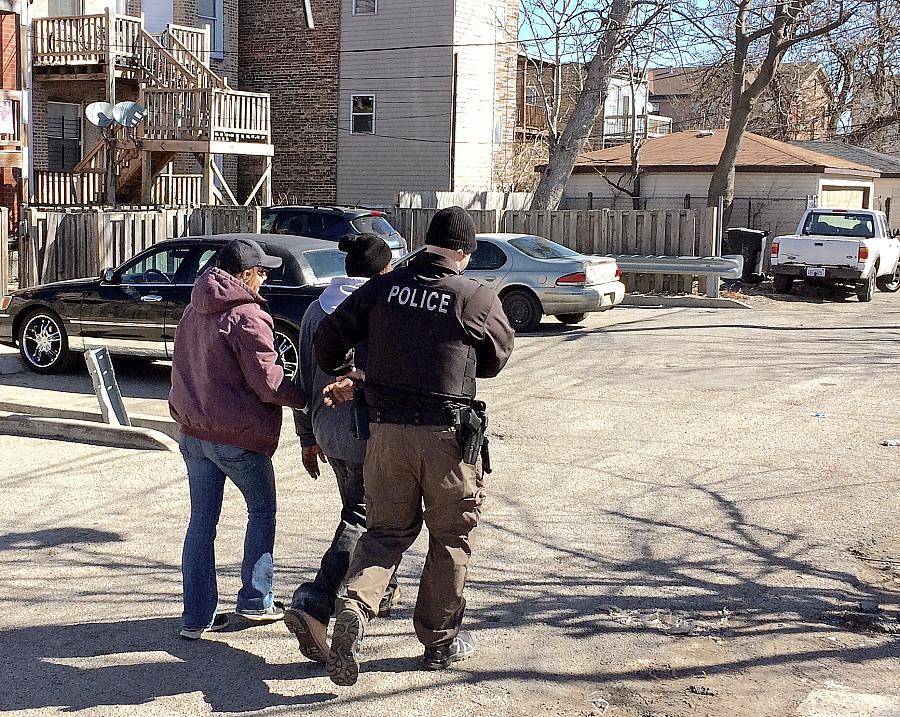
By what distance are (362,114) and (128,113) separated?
9.36 metres

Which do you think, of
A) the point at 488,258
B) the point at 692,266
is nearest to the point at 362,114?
the point at 692,266

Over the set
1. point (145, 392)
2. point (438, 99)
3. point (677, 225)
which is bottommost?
point (145, 392)

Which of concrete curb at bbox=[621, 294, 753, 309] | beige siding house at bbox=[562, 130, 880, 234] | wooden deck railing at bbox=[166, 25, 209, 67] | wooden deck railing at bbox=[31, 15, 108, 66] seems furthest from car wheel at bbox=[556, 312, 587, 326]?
beige siding house at bbox=[562, 130, 880, 234]

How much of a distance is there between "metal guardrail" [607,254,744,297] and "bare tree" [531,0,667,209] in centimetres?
394

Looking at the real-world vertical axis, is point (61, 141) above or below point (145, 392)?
above

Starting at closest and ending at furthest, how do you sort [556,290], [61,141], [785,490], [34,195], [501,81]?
[785,490], [556,290], [34,195], [61,141], [501,81]

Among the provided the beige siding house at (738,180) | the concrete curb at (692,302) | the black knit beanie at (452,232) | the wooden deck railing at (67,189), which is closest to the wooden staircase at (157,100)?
the wooden deck railing at (67,189)

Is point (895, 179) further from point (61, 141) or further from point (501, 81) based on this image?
point (61, 141)

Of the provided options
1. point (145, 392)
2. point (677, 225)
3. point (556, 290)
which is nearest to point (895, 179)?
point (677, 225)

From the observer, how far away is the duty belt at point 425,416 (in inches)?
185

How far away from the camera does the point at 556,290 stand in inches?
654

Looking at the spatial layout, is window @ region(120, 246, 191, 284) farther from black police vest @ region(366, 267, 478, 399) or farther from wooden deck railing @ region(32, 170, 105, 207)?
wooden deck railing @ region(32, 170, 105, 207)

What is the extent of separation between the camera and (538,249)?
1723 cm

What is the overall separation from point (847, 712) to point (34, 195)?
80.0 feet
